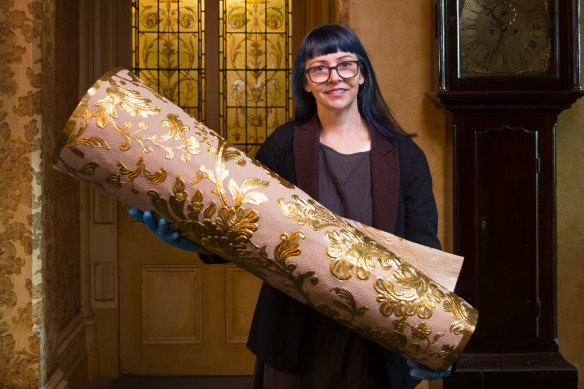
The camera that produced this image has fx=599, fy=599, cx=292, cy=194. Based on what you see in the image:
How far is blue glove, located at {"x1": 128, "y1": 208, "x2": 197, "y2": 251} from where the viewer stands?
110cm

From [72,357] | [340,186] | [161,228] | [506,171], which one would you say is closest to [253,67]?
[506,171]

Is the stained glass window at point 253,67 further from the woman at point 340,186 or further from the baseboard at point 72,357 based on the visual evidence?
the woman at point 340,186

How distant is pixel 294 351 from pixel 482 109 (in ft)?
5.09

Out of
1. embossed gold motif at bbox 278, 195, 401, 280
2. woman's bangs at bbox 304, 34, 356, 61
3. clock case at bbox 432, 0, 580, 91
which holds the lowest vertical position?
embossed gold motif at bbox 278, 195, 401, 280

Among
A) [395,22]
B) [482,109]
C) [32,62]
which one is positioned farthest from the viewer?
[395,22]

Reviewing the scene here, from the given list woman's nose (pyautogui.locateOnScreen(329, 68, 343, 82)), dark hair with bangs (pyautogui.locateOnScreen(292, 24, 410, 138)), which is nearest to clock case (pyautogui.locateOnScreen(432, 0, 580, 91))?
dark hair with bangs (pyautogui.locateOnScreen(292, 24, 410, 138))

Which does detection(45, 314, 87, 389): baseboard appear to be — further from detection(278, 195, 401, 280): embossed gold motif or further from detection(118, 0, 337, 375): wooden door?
detection(278, 195, 401, 280): embossed gold motif

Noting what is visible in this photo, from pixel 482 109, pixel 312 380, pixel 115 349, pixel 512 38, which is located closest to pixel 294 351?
pixel 312 380

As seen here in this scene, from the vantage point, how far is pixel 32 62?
7.40 ft

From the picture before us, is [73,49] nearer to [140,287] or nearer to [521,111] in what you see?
[140,287]

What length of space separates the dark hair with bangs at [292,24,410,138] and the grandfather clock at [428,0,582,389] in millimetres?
1108

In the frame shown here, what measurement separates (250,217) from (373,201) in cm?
34

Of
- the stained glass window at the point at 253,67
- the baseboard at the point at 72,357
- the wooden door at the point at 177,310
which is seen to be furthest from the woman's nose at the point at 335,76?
the wooden door at the point at 177,310

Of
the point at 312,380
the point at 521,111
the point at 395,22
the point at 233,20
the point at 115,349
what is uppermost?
the point at 233,20
